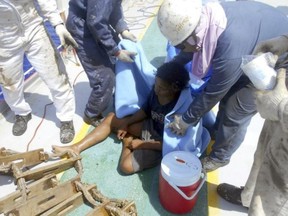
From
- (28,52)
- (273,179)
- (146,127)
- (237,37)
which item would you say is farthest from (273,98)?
(28,52)

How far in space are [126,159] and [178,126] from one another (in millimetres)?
646

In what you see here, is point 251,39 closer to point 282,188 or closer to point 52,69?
point 282,188

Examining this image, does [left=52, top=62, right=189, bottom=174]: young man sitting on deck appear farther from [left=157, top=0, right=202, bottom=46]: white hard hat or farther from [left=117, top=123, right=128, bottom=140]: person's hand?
[left=157, top=0, right=202, bottom=46]: white hard hat

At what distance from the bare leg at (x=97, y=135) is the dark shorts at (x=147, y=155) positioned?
375 mm

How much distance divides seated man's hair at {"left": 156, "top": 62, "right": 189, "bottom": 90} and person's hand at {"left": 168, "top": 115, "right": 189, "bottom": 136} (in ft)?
1.08

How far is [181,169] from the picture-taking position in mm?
2258

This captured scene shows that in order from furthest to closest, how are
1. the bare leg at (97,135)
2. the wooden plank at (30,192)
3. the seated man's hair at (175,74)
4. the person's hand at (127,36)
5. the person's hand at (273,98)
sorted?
the person's hand at (127,36), the bare leg at (97,135), the seated man's hair at (175,74), the wooden plank at (30,192), the person's hand at (273,98)

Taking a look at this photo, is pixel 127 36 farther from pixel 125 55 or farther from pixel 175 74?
pixel 175 74

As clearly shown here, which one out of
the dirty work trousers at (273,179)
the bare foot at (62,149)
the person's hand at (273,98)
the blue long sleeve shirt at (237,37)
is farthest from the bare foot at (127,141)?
the person's hand at (273,98)

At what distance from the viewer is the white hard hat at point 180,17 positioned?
1.87 metres

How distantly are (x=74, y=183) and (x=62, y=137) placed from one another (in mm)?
913

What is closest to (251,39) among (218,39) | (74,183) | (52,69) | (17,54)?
(218,39)

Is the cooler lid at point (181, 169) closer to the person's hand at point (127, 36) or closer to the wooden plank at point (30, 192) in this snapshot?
the wooden plank at point (30, 192)

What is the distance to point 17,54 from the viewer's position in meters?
2.88
